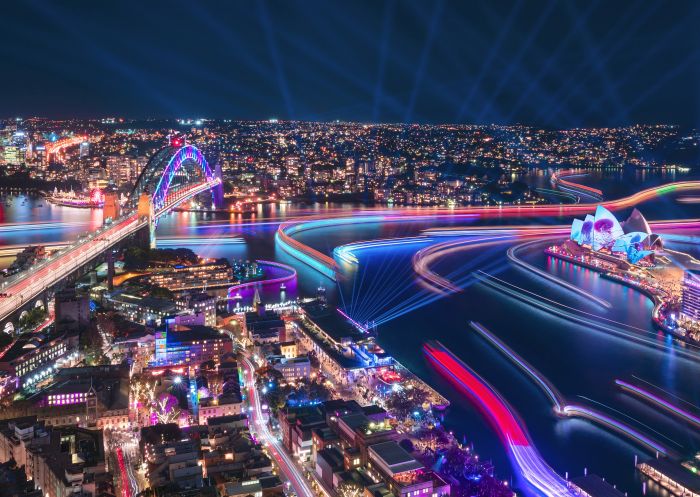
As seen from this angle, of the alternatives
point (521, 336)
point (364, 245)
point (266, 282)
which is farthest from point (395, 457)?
point (364, 245)

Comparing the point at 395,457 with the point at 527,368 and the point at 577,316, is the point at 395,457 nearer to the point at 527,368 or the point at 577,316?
the point at 527,368

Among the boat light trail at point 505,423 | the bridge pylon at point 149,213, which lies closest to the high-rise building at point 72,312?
the boat light trail at point 505,423

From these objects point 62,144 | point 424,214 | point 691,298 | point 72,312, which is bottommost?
point 72,312

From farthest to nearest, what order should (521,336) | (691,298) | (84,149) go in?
(84,149), (691,298), (521,336)

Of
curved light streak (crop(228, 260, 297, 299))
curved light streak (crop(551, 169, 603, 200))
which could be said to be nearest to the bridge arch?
curved light streak (crop(228, 260, 297, 299))

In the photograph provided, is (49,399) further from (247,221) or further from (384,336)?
(247,221)

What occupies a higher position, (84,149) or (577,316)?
(84,149)

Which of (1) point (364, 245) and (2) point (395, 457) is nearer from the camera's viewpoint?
(2) point (395, 457)

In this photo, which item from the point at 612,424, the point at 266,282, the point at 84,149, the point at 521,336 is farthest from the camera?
the point at 84,149
